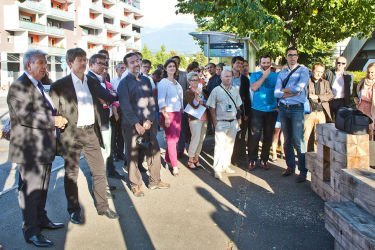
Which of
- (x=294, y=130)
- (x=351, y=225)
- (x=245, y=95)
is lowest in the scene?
(x=351, y=225)

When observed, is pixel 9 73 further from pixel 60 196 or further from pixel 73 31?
pixel 60 196

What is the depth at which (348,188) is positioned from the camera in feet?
12.5

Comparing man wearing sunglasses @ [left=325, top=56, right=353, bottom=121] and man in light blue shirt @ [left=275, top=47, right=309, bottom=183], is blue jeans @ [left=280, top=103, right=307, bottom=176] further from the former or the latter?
man wearing sunglasses @ [left=325, top=56, right=353, bottom=121]

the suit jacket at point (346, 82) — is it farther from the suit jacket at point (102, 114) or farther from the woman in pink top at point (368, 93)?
the suit jacket at point (102, 114)

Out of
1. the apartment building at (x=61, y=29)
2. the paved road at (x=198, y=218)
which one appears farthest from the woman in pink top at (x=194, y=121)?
the apartment building at (x=61, y=29)

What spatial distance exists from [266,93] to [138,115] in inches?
92.8

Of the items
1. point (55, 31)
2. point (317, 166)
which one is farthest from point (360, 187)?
point (55, 31)

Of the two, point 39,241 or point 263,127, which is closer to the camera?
point 39,241

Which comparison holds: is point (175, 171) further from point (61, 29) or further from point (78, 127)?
point (61, 29)

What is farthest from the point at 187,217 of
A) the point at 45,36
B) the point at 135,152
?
the point at 45,36

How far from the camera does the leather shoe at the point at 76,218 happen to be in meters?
4.75

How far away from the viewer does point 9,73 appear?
4747 cm

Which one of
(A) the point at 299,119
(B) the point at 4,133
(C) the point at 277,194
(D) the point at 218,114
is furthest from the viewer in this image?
(D) the point at 218,114

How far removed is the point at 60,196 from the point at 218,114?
2.88 m
